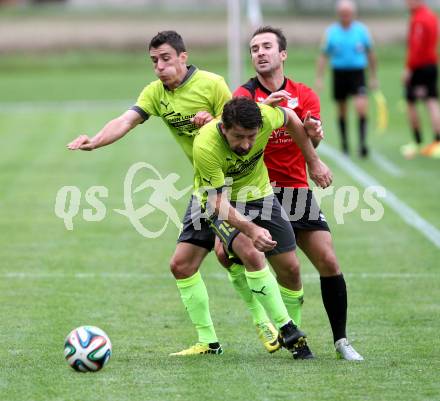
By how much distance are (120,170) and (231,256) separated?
1068 cm

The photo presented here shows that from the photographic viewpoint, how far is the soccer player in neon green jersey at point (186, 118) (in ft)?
25.2

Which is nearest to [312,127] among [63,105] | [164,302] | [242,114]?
[242,114]

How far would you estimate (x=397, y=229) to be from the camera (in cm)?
1320

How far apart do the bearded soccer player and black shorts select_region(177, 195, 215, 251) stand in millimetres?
174

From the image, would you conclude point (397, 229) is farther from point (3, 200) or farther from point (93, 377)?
point (93, 377)

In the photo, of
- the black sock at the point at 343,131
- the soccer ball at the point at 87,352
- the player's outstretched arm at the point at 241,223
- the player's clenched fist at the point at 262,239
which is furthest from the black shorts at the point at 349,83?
the soccer ball at the point at 87,352

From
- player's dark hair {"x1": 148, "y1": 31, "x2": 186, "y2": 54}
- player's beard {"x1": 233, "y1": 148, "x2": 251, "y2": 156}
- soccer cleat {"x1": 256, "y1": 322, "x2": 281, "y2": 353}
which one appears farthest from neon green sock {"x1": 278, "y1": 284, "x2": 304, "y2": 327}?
player's dark hair {"x1": 148, "y1": 31, "x2": 186, "y2": 54}

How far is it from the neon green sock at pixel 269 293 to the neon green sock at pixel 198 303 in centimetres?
52

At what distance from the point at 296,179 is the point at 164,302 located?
85.5 inches

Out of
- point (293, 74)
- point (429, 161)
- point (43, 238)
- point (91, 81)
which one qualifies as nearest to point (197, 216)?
point (43, 238)

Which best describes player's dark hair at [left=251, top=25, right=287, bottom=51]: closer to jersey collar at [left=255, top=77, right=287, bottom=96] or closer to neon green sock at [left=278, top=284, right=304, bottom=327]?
jersey collar at [left=255, top=77, right=287, bottom=96]

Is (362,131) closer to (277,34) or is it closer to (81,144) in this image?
(277,34)

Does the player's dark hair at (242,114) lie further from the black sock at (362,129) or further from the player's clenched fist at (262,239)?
the black sock at (362,129)

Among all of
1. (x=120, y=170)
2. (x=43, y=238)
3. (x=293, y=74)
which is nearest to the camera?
(x=43, y=238)
